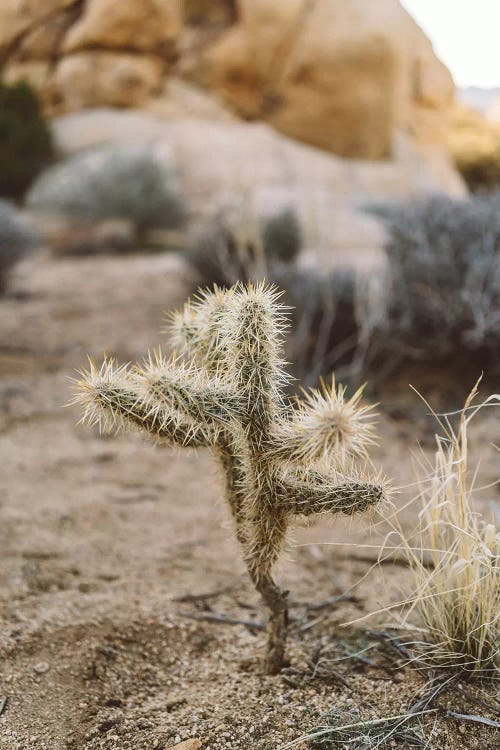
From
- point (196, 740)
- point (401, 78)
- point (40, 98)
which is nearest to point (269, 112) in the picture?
point (401, 78)

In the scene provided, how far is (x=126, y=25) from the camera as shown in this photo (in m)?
13.5

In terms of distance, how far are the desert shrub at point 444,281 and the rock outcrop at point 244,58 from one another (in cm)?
1037

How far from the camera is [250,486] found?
56.2 inches

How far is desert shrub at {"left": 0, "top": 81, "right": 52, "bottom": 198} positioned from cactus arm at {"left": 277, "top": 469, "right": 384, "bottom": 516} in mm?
11191

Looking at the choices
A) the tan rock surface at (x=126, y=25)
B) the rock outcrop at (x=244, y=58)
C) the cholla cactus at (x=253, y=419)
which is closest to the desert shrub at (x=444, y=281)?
the cholla cactus at (x=253, y=419)

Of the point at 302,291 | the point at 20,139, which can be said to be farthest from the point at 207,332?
the point at 20,139

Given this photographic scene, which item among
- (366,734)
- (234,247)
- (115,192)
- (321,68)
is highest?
(321,68)

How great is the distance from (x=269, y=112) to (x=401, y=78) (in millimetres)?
3217

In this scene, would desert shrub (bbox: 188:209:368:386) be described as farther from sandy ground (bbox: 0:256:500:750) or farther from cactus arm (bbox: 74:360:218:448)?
cactus arm (bbox: 74:360:218:448)

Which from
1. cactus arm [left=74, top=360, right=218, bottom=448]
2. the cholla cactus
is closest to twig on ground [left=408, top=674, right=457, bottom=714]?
the cholla cactus

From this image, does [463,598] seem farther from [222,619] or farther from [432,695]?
[222,619]

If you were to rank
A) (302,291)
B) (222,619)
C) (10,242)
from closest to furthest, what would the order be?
(222,619) < (302,291) < (10,242)

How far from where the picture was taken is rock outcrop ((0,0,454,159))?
13.4m

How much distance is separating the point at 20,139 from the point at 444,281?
355 inches
